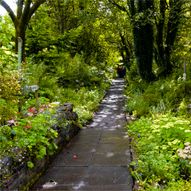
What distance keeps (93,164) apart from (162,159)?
4.61 ft

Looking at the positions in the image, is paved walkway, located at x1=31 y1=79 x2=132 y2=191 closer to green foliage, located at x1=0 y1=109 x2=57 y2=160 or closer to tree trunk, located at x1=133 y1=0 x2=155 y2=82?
green foliage, located at x1=0 y1=109 x2=57 y2=160

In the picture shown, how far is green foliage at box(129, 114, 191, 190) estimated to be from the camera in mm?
4742

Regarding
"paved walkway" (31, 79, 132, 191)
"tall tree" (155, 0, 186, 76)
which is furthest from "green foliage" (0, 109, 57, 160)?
"tall tree" (155, 0, 186, 76)

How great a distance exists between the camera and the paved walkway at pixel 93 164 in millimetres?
5008

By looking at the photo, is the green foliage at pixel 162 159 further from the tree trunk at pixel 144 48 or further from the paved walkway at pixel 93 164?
the tree trunk at pixel 144 48

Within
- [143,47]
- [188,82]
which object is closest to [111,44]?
[143,47]

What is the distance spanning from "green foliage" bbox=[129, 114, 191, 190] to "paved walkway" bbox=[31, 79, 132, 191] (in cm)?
29

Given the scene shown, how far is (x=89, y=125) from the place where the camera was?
1023 cm

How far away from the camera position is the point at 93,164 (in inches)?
238

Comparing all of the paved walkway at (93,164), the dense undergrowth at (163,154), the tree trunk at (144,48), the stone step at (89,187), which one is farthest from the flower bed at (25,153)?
the tree trunk at (144,48)

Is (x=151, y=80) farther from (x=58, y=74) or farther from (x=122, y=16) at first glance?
(x=122, y=16)

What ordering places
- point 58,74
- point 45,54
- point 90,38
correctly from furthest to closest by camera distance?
point 90,38
point 58,74
point 45,54

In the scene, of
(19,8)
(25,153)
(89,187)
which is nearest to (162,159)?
(89,187)

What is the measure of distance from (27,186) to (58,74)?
11337 mm
